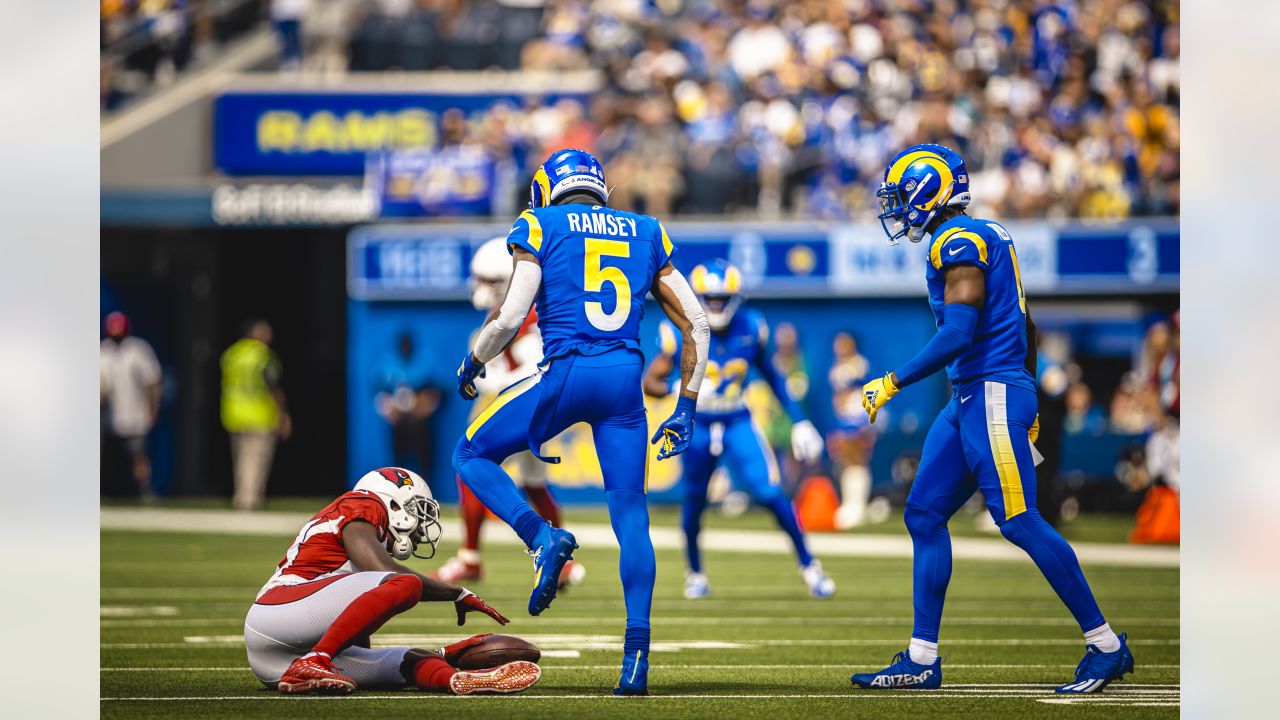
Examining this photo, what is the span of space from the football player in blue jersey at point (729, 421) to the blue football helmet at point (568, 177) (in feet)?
16.0

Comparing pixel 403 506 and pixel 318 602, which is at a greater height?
pixel 403 506

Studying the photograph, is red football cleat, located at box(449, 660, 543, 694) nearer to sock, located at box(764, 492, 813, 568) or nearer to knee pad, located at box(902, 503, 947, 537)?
knee pad, located at box(902, 503, 947, 537)

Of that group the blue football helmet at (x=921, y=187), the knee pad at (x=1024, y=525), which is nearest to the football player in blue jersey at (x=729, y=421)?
the blue football helmet at (x=921, y=187)

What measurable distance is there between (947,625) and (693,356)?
3.91m

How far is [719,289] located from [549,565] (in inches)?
236

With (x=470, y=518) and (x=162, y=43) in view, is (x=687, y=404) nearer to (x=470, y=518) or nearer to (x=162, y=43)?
(x=470, y=518)

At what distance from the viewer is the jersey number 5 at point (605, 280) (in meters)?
7.73

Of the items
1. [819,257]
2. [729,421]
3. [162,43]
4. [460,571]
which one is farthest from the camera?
[162,43]

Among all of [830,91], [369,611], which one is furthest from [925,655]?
[830,91]

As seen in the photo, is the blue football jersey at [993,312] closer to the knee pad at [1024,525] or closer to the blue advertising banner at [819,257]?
the knee pad at [1024,525]

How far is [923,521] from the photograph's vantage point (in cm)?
801

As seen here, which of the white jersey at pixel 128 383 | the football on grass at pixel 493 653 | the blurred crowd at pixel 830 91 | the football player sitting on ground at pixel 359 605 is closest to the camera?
the football player sitting on ground at pixel 359 605

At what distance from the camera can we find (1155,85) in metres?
24.3
